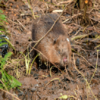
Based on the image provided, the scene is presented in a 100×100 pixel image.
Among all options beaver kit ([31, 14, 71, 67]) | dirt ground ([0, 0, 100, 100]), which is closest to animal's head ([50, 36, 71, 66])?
beaver kit ([31, 14, 71, 67])

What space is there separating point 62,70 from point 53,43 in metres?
0.57

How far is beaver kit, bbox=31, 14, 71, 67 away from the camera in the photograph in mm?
3389

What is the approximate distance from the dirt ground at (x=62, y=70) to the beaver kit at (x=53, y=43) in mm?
240

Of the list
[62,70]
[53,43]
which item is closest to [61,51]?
[53,43]

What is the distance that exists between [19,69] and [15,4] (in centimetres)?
313

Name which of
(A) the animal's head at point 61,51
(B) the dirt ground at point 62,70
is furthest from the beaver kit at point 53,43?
(B) the dirt ground at point 62,70

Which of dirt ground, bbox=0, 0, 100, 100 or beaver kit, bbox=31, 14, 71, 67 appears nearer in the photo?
dirt ground, bbox=0, 0, 100, 100

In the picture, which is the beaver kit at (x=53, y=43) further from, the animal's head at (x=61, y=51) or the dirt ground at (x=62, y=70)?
the dirt ground at (x=62, y=70)

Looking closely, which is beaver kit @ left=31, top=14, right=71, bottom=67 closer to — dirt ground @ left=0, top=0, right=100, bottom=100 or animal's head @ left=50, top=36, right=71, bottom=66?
animal's head @ left=50, top=36, right=71, bottom=66

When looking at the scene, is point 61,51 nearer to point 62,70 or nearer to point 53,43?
point 53,43

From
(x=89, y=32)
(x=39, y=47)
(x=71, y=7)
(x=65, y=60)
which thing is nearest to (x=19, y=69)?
(x=39, y=47)

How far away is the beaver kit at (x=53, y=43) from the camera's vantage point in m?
3.39

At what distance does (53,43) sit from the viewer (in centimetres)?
351

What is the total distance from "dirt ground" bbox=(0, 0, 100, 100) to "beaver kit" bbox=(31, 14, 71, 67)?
24 cm
